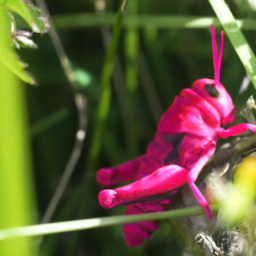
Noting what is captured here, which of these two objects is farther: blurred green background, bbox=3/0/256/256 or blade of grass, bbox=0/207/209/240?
blurred green background, bbox=3/0/256/256

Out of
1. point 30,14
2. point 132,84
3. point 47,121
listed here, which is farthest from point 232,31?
point 47,121

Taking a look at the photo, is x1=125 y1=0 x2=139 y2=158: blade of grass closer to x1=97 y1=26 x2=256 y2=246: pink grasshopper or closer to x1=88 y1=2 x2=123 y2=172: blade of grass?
x1=88 y1=2 x2=123 y2=172: blade of grass

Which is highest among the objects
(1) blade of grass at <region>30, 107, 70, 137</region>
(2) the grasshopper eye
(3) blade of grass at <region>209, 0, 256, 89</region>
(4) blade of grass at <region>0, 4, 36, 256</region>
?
(1) blade of grass at <region>30, 107, 70, 137</region>

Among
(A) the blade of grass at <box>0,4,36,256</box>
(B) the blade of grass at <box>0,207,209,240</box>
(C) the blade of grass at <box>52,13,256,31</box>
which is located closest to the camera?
(A) the blade of grass at <box>0,4,36,256</box>

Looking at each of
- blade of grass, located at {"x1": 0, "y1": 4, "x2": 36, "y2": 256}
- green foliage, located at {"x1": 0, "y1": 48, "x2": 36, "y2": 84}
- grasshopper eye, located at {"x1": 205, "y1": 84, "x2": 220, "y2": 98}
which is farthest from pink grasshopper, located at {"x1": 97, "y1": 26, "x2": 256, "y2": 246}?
blade of grass, located at {"x1": 0, "y1": 4, "x2": 36, "y2": 256}

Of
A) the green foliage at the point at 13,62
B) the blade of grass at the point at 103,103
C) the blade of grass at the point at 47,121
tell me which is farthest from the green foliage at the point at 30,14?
the blade of grass at the point at 47,121

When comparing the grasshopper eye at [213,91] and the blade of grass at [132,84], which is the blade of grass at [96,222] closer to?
the grasshopper eye at [213,91]

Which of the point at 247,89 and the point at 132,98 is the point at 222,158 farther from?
the point at 132,98

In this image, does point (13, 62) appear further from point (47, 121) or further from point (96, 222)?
point (47, 121)
